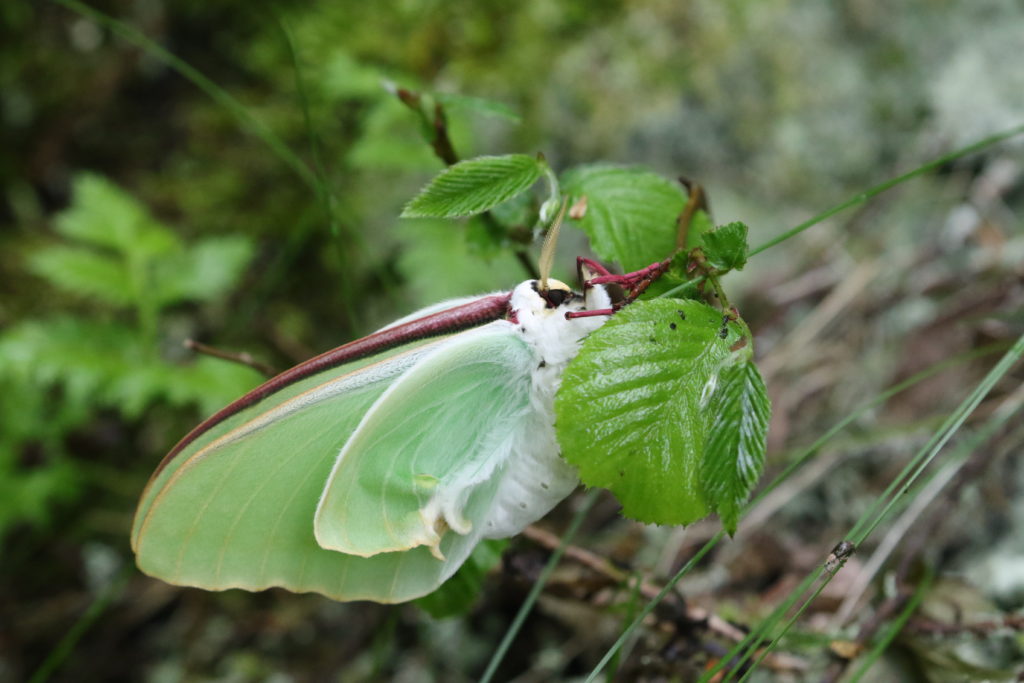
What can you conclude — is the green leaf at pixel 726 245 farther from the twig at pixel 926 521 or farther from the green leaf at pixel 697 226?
the twig at pixel 926 521

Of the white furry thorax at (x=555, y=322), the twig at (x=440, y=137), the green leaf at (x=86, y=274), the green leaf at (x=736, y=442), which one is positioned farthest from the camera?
the green leaf at (x=86, y=274)

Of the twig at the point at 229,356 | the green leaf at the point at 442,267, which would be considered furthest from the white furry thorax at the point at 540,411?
the green leaf at the point at 442,267

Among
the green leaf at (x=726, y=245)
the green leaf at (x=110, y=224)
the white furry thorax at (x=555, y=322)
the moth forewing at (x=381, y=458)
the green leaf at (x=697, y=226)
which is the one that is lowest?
the green leaf at (x=110, y=224)

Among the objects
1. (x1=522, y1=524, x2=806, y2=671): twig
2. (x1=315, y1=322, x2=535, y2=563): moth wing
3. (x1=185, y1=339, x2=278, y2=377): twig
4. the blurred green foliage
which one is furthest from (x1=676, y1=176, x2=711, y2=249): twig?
the blurred green foliage

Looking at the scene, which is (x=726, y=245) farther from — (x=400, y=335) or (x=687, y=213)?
(x=400, y=335)

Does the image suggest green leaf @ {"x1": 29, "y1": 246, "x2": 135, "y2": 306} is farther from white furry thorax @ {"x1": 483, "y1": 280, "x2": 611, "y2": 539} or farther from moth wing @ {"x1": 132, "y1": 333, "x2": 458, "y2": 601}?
white furry thorax @ {"x1": 483, "y1": 280, "x2": 611, "y2": 539}
